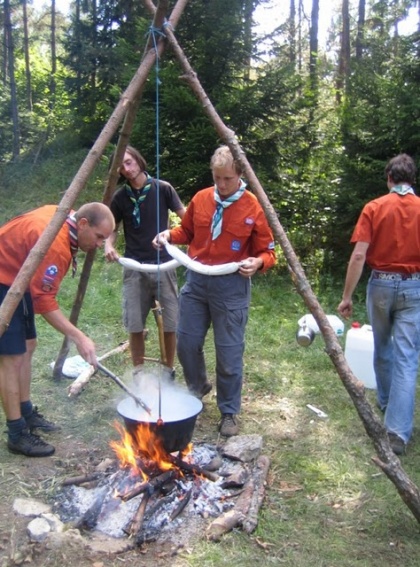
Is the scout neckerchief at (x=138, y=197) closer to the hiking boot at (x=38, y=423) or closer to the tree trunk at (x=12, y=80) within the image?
the hiking boot at (x=38, y=423)

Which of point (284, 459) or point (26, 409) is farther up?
point (26, 409)

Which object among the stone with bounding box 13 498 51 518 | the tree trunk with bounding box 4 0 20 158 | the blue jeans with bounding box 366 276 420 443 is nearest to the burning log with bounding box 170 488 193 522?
the stone with bounding box 13 498 51 518

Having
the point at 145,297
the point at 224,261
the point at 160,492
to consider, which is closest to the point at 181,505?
the point at 160,492

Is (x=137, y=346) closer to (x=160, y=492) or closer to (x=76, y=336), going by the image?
(x=76, y=336)

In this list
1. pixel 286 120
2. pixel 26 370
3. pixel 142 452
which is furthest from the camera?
pixel 286 120

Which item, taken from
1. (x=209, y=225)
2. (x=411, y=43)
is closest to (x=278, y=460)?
(x=209, y=225)

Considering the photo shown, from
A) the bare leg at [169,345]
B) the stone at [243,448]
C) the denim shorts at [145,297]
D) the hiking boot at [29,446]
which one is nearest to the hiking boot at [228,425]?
the stone at [243,448]

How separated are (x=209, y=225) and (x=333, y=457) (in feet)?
5.66

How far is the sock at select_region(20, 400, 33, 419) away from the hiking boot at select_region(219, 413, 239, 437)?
4.38 ft

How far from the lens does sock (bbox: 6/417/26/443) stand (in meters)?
3.50

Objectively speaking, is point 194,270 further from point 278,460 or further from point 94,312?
point 94,312

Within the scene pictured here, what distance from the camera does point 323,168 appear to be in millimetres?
8570

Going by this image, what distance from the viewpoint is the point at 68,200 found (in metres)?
2.63

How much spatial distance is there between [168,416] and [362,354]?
2.11m
